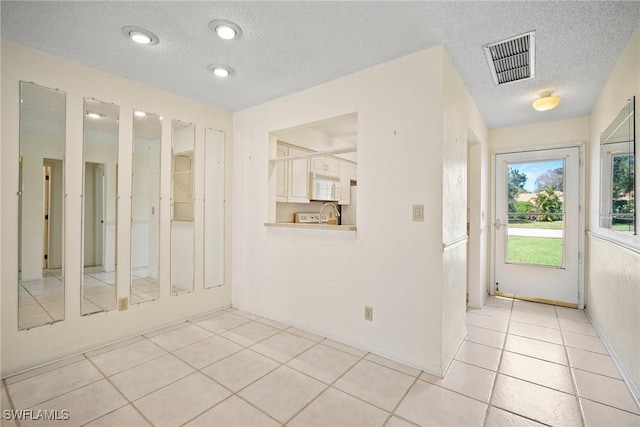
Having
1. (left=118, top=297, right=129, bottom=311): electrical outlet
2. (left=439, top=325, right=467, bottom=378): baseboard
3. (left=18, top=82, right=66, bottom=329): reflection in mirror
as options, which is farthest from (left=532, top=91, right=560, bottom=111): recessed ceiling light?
(left=118, top=297, right=129, bottom=311): electrical outlet

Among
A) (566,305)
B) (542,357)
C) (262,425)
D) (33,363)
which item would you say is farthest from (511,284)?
(33,363)

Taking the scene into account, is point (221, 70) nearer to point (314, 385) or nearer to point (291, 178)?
point (291, 178)

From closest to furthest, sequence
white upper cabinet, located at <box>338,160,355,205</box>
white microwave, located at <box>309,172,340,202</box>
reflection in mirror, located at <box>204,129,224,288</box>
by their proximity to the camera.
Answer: reflection in mirror, located at <box>204,129,224,288</box>
white microwave, located at <box>309,172,340,202</box>
white upper cabinet, located at <box>338,160,355,205</box>

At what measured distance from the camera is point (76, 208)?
8.55 ft

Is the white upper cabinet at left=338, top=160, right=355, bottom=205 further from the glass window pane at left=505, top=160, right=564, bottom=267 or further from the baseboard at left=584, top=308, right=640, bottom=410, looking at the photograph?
the baseboard at left=584, top=308, right=640, bottom=410

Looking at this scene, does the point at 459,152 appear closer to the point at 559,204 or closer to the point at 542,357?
the point at 542,357

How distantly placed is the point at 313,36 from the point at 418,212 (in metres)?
1.56

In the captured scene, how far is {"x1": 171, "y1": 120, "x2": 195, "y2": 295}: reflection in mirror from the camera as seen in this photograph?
331 centimetres

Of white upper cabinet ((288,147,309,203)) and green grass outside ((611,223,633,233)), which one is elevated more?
white upper cabinet ((288,147,309,203))

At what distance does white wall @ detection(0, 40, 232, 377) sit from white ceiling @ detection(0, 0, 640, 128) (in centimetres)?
17

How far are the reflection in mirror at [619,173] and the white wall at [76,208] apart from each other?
3910mm

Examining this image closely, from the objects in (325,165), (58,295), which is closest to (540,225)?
(325,165)

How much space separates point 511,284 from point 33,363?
5.52 m

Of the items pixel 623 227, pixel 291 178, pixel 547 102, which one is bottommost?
pixel 623 227
